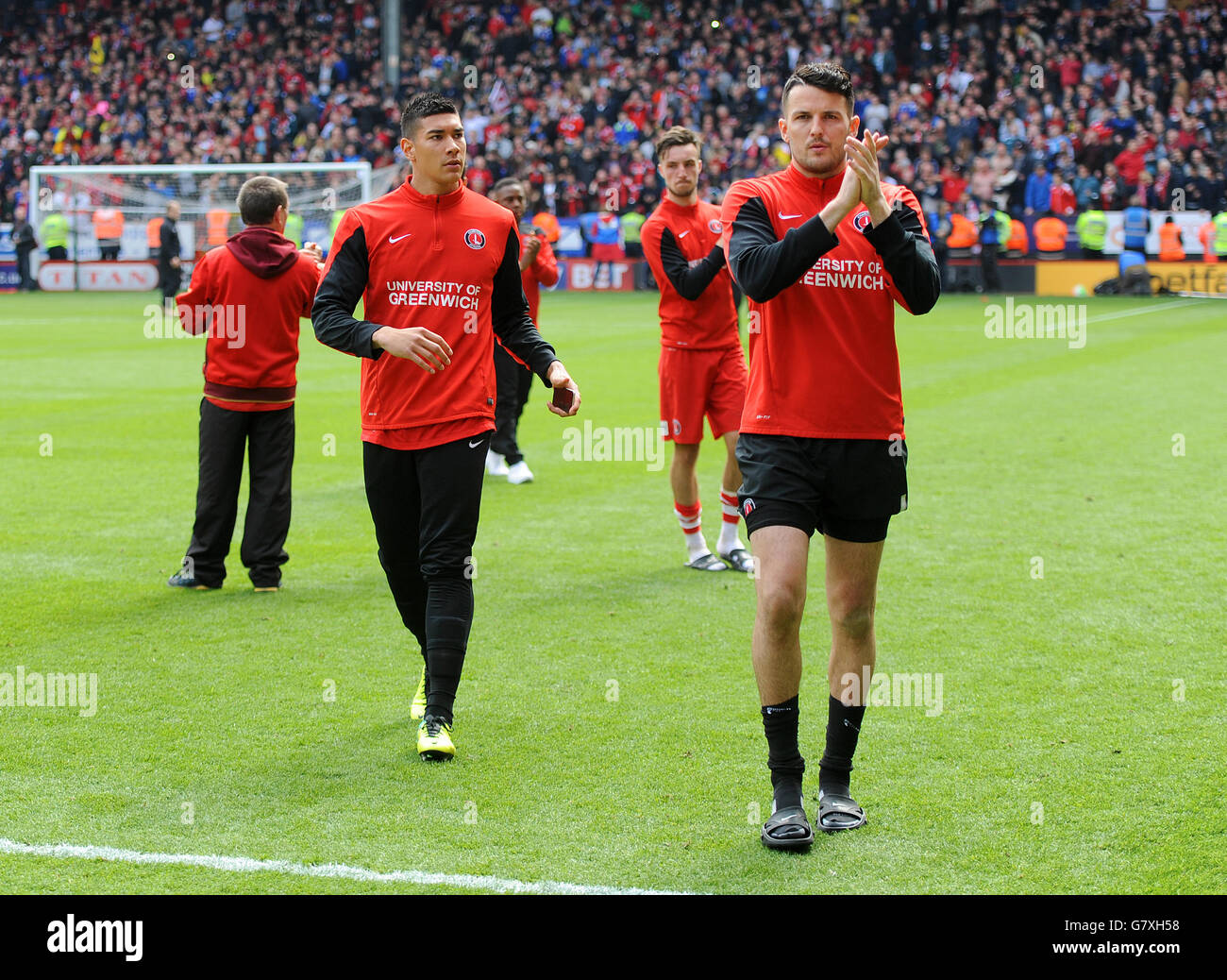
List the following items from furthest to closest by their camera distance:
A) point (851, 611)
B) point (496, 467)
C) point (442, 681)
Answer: point (496, 467) → point (442, 681) → point (851, 611)

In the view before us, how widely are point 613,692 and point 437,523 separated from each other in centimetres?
120

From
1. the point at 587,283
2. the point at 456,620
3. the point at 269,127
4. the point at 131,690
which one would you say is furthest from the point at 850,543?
the point at 269,127

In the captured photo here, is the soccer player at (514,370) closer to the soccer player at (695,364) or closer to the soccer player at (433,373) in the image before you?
the soccer player at (695,364)

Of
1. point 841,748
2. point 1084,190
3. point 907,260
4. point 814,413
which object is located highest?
point 1084,190

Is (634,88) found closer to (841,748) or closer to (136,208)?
(136,208)

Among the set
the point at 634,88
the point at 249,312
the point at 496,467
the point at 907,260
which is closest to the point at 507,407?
the point at 496,467

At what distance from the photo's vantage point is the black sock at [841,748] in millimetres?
4605

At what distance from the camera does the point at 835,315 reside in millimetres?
4441

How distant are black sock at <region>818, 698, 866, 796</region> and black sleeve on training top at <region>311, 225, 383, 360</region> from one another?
1.94 meters

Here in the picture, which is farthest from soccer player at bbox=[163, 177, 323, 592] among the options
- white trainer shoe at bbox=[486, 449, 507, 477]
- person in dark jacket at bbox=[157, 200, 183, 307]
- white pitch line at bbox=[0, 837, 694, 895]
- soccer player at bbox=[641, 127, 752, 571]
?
person in dark jacket at bbox=[157, 200, 183, 307]

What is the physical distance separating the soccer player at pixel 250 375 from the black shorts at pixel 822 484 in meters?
3.99

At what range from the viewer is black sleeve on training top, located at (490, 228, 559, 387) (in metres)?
5.31

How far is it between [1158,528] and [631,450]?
15.6 feet

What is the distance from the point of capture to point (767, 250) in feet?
13.7
